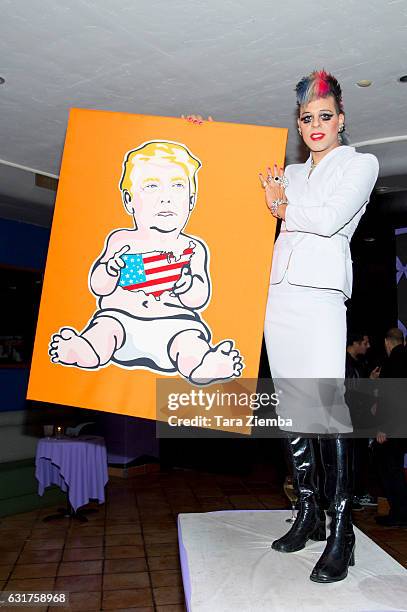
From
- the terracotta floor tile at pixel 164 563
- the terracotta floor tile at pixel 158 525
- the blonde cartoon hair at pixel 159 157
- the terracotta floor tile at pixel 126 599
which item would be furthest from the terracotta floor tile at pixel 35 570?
the blonde cartoon hair at pixel 159 157

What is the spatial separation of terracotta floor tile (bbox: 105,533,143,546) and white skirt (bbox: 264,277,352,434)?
3.02 metres

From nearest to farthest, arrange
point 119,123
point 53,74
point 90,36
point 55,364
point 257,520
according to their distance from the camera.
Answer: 1. point 55,364
2. point 119,123
3. point 257,520
4. point 90,36
5. point 53,74

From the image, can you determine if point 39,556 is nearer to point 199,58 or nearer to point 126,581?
point 126,581

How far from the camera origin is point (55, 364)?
195cm

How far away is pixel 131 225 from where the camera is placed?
2002 mm

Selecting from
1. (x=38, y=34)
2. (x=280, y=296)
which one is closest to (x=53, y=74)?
(x=38, y=34)

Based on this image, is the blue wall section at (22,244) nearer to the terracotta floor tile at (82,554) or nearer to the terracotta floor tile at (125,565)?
the terracotta floor tile at (82,554)

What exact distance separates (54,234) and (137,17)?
1256 millimetres

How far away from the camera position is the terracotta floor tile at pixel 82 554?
418 centimetres

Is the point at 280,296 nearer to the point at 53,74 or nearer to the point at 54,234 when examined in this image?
the point at 54,234

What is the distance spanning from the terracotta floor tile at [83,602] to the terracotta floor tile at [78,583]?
78 millimetres

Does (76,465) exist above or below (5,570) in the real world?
above

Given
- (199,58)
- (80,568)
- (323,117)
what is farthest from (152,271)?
(80,568)

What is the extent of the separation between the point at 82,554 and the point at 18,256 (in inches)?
157
